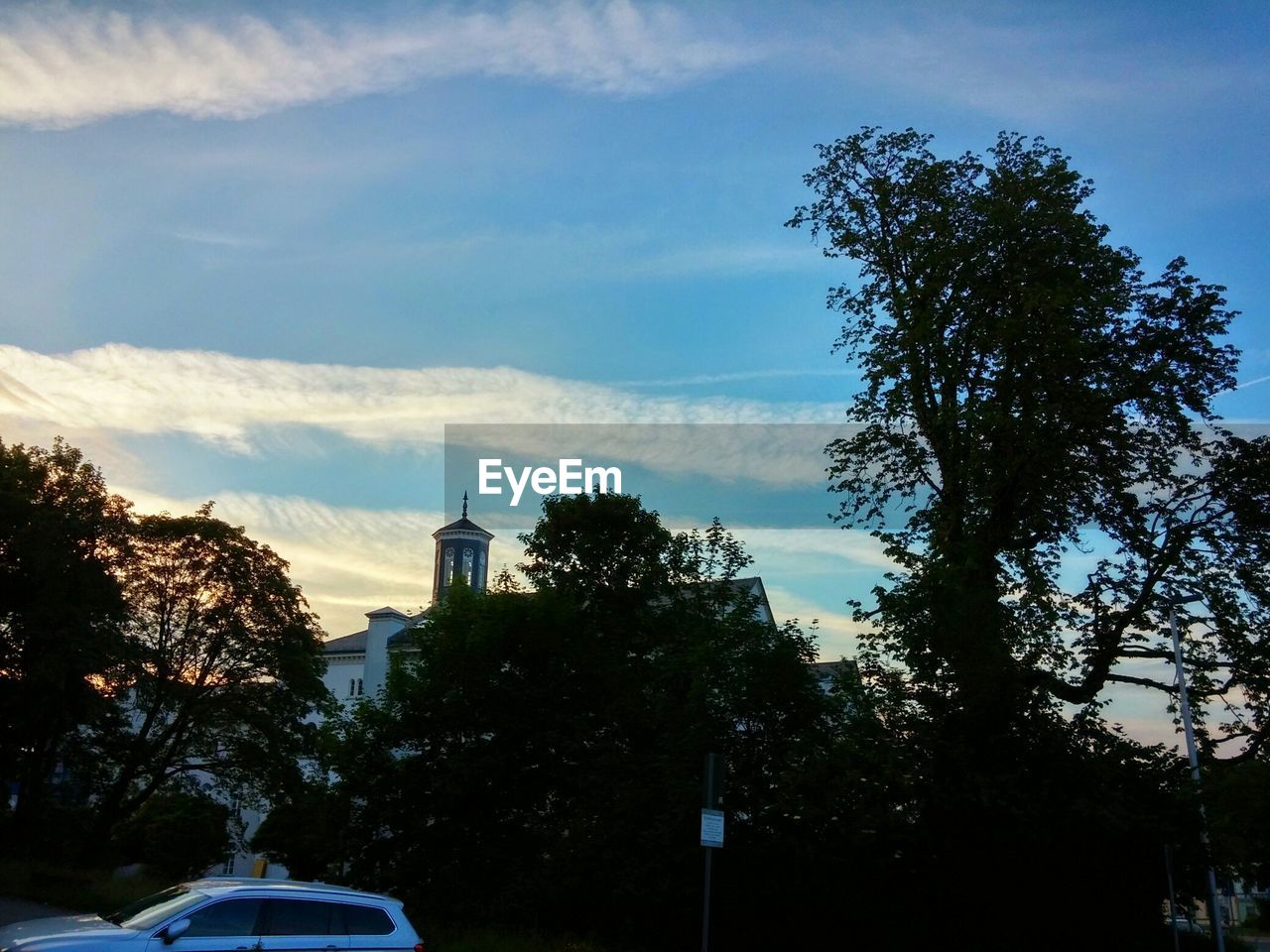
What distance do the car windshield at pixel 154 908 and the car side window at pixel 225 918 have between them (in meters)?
0.17

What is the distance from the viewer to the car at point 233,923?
36.6 ft

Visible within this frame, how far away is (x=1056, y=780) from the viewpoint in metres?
19.8

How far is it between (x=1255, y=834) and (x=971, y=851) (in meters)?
32.0

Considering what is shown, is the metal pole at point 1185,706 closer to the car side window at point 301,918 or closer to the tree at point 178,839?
the car side window at point 301,918

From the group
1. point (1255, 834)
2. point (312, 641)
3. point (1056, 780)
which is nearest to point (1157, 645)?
point (1056, 780)

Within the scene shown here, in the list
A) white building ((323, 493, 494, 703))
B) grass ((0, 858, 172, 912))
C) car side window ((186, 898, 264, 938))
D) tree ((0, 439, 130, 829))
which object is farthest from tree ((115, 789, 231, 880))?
car side window ((186, 898, 264, 938))

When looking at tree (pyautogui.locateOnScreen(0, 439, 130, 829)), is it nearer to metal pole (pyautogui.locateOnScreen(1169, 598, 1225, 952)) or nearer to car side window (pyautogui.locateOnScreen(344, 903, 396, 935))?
car side window (pyautogui.locateOnScreen(344, 903, 396, 935))

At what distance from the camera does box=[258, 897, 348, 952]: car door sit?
12133mm

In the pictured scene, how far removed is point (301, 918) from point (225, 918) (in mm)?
827

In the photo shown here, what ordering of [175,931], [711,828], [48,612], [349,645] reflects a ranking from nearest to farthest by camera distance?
[175,931] → [711,828] → [48,612] → [349,645]

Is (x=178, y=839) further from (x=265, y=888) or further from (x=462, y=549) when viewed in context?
(x=462, y=549)

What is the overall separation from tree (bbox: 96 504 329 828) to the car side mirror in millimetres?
27665

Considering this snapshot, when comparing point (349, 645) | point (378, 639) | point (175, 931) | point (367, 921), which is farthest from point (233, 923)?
point (349, 645)

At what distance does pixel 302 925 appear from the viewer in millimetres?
12297
